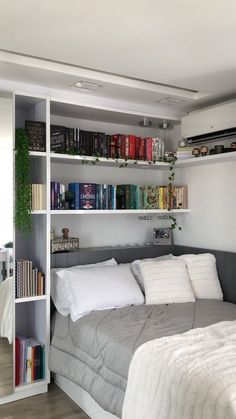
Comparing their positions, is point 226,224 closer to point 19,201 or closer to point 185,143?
point 185,143

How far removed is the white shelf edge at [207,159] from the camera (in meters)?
3.21

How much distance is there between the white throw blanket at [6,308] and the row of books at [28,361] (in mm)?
140

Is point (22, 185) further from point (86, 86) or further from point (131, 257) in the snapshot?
point (131, 257)

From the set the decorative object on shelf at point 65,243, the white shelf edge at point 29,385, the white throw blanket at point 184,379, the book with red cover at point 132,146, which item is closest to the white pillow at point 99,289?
the decorative object on shelf at point 65,243

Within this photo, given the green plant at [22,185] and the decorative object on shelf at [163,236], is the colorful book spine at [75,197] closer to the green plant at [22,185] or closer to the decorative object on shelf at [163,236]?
the green plant at [22,185]

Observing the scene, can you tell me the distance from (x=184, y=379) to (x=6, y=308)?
155 centimetres

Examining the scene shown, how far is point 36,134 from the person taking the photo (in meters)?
3.00

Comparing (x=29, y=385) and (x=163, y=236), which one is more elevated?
(x=163, y=236)

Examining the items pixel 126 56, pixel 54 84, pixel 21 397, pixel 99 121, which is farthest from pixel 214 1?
pixel 21 397

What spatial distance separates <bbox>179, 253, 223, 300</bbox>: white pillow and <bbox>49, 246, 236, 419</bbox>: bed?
0.37 ft

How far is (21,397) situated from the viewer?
115 inches

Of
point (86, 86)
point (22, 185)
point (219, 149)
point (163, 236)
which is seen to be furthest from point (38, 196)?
point (219, 149)

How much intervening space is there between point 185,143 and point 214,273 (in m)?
1.23

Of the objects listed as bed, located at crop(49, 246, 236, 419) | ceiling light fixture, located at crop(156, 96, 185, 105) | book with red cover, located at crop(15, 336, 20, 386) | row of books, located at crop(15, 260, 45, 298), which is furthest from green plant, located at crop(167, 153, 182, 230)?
book with red cover, located at crop(15, 336, 20, 386)
